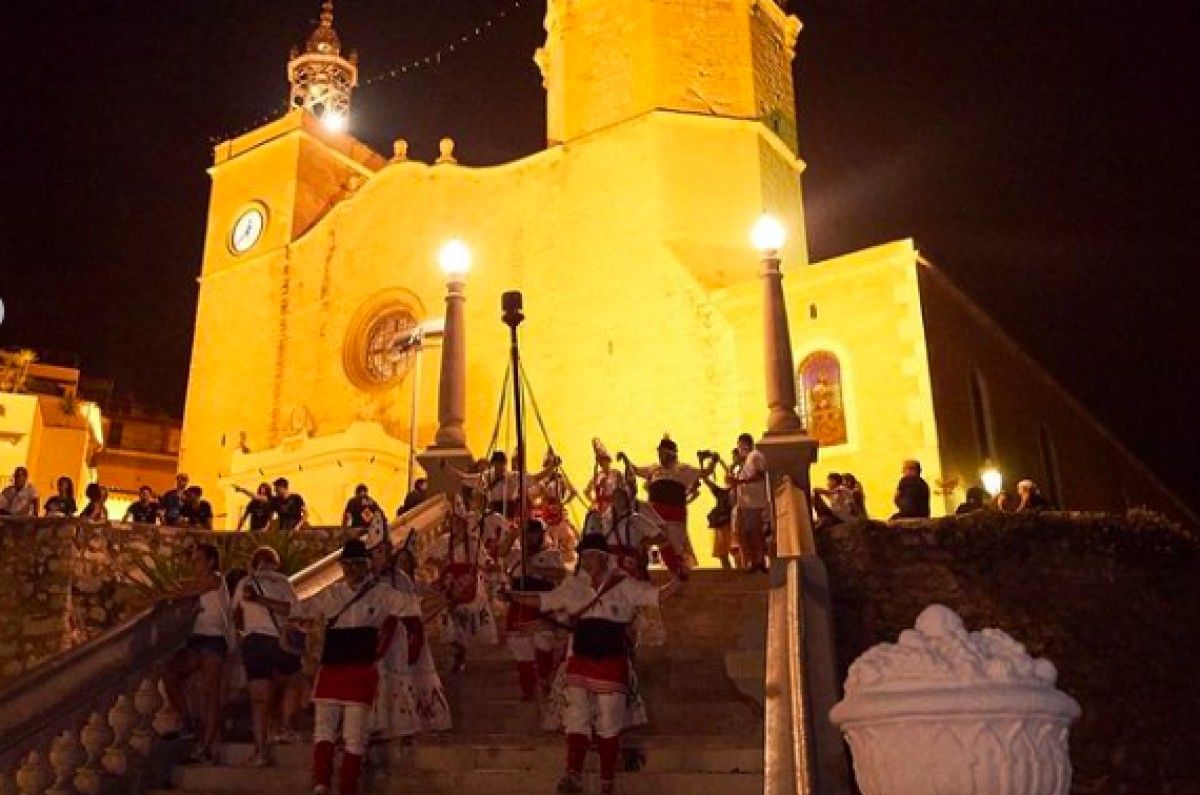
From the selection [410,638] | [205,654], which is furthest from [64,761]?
[410,638]

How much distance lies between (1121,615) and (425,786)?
828 centimetres

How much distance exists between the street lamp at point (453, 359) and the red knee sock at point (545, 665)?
5.93 meters

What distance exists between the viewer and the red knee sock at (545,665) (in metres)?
7.36

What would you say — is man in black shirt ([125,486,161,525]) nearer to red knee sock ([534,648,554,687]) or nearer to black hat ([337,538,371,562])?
red knee sock ([534,648,554,687])

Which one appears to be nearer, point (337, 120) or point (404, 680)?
point (404, 680)

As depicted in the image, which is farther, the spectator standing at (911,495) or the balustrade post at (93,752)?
the spectator standing at (911,495)

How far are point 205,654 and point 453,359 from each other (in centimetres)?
724

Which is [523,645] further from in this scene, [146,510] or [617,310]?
[617,310]

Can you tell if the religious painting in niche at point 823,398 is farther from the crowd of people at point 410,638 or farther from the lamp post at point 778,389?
the crowd of people at point 410,638

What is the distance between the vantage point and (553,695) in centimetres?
671

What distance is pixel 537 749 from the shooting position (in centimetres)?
614

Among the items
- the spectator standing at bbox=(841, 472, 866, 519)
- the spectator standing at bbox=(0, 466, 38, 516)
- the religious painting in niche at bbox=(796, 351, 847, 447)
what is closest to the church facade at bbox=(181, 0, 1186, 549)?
the religious painting in niche at bbox=(796, 351, 847, 447)

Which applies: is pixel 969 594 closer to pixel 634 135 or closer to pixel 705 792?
pixel 705 792

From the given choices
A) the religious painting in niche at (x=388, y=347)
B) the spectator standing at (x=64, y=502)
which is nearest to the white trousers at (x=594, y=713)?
the spectator standing at (x=64, y=502)
